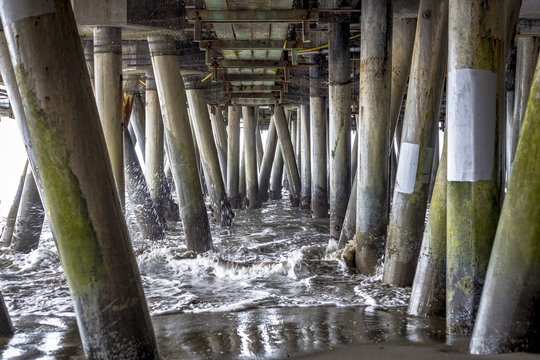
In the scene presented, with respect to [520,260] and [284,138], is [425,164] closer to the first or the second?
[520,260]

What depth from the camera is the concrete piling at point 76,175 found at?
2.39 m

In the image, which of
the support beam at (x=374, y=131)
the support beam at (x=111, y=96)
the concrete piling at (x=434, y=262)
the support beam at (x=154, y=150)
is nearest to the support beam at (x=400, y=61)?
the support beam at (x=374, y=131)

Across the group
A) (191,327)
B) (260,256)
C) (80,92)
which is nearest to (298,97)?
(260,256)

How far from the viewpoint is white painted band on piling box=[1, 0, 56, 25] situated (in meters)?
2.36

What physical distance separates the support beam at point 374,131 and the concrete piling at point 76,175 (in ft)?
11.0

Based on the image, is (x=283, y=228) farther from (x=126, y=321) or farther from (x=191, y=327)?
(x=126, y=321)

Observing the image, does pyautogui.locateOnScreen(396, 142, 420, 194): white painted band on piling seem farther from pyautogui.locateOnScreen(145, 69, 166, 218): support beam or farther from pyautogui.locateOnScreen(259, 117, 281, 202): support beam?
pyautogui.locateOnScreen(259, 117, 281, 202): support beam

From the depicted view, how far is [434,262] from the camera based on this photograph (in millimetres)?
3627

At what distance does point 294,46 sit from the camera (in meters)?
6.96

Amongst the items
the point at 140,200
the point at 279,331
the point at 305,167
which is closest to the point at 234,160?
the point at 305,167

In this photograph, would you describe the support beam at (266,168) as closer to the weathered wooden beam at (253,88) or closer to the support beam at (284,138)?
the support beam at (284,138)

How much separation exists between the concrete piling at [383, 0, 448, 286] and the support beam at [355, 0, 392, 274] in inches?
30.7

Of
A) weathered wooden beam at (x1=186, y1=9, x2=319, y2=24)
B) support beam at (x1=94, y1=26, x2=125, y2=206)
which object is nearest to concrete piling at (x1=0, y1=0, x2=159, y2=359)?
weathered wooden beam at (x1=186, y1=9, x2=319, y2=24)

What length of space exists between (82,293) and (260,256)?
530cm
